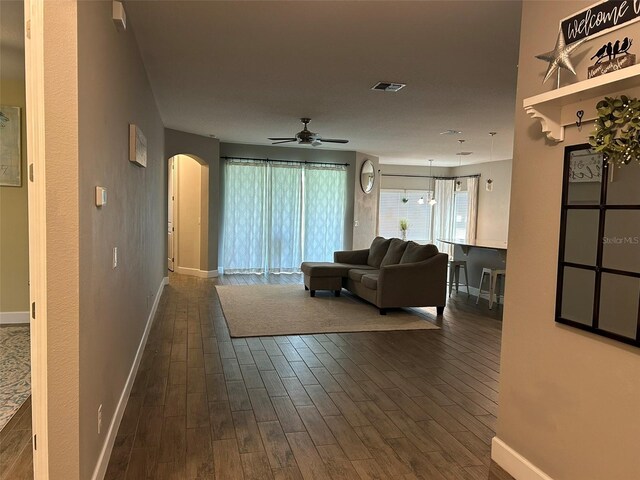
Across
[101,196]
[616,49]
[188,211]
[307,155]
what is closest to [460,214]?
[307,155]

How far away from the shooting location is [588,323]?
1.98 metres

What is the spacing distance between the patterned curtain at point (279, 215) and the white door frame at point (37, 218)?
7.43m

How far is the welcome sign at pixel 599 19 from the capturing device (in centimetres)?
176

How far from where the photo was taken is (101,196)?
2.17m

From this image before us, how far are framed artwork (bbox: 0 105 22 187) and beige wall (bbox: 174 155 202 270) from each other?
4.23m

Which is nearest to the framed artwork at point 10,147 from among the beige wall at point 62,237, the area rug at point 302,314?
the area rug at point 302,314

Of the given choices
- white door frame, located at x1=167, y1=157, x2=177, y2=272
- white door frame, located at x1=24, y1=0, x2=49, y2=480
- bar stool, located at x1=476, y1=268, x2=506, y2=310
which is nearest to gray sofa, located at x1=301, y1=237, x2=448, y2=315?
bar stool, located at x1=476, y1=268, x2=506, y2=310

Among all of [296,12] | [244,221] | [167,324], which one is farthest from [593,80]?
[244,221]

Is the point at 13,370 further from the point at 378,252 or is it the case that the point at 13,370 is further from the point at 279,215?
the point at 279,215

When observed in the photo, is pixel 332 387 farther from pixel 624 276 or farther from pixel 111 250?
pixel 624 276

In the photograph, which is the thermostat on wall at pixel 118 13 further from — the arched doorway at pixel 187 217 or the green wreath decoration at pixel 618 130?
the arched doorway at pixel 187 217

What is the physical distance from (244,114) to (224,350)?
10.7ft

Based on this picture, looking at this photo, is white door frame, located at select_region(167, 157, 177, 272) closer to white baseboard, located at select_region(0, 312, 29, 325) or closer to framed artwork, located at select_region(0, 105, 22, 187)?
white baseboard, located at select_region(0, 312, 29, 325)

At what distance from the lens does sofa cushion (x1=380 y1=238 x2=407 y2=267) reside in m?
6.71
